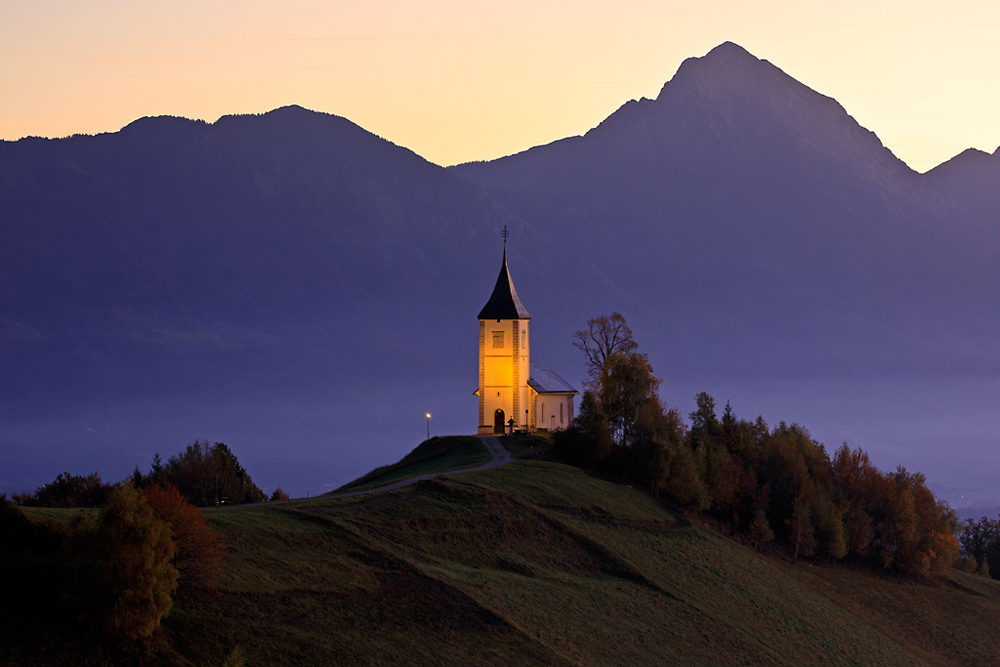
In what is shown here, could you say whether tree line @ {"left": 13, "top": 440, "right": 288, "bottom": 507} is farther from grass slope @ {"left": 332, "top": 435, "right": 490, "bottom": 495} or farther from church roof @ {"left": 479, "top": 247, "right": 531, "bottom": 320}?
church roof @ {"left": 479, "top": 247, "right": 531, "bottom": 320}

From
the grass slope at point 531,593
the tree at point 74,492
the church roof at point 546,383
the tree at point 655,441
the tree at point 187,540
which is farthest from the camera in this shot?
the church roof at point 546,383

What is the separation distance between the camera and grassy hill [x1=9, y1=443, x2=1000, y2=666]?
39562mm

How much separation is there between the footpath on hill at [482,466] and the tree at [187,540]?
741 inches

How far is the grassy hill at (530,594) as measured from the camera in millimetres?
39562

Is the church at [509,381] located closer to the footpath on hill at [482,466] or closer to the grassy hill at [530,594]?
the footpath on hill at [482,466]

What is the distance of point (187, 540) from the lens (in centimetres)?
3819

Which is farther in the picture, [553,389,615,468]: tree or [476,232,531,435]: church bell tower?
[476,232,531,435]: church bell tower

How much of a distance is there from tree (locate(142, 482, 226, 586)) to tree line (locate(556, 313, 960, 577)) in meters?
44.6

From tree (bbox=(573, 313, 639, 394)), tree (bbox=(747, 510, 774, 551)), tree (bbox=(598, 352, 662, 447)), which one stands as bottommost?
tree (bbox=(747, 510, 774, 551))

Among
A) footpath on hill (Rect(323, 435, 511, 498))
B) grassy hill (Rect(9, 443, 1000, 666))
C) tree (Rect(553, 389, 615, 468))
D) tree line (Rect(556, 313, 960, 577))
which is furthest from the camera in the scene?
tree (Rect(553, 389, 615, 468))

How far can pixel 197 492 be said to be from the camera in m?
69.2

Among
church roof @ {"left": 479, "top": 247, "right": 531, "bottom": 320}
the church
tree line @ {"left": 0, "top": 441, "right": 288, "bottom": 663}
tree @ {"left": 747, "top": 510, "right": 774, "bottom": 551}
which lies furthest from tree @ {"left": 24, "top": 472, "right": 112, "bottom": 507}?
tree @ {"left": 747, "top": 510, "right": 774, "bottom": 551}

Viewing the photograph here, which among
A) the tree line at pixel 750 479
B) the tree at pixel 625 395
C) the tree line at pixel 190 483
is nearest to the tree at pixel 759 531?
the tree line at pixel 750 479

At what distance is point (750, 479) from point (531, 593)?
3923 cm
